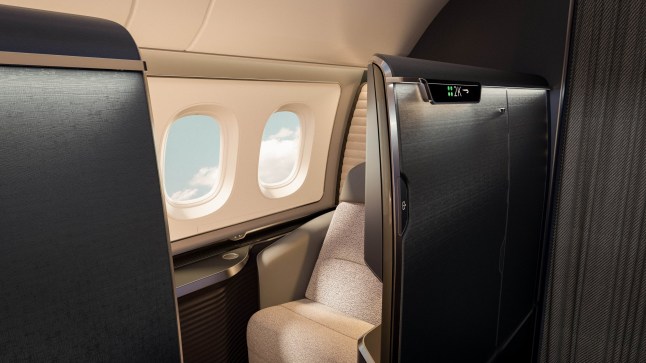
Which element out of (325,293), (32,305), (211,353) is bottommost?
(211,353)

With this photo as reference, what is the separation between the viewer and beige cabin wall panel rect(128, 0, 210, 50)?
6.01 ft

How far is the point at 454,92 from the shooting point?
66.2 inches

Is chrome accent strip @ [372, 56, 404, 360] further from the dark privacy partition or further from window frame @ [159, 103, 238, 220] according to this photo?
window frame @ [159, 103, 238, 220]

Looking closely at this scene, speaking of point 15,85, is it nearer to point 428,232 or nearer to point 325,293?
point 428,232

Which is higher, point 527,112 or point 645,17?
point 645,17

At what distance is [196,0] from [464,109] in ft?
3.71

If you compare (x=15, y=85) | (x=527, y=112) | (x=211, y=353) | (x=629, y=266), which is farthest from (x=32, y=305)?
(x=629, y=266)

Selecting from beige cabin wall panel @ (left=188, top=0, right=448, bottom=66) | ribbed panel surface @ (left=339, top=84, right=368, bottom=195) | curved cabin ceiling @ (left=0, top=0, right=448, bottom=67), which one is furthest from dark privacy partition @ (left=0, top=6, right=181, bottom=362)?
ribbed panel surface @ (left=339, top=84, right=368, bottom=195)

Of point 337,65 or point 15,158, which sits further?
point 337,65

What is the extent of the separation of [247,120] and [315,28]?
73cm

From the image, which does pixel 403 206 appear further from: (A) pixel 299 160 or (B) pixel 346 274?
(A) pixel 299 160

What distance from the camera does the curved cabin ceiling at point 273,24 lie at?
5.99 ft

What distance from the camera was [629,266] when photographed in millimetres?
2604

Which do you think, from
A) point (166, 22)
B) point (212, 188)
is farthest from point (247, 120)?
point (166, 22)
